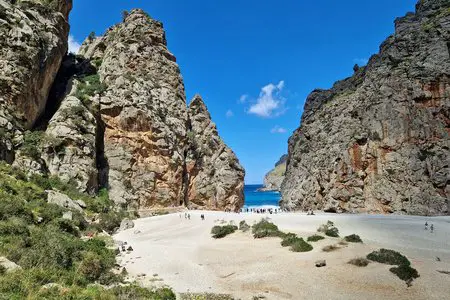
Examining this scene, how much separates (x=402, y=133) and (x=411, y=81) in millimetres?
7939

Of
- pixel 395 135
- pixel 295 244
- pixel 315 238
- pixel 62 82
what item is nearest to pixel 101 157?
pixel 62 82

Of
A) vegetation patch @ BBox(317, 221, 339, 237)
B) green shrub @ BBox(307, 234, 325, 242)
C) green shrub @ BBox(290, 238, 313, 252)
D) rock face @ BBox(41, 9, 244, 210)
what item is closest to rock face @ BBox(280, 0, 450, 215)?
rock face @ BBox(41, 9, 244, 210)

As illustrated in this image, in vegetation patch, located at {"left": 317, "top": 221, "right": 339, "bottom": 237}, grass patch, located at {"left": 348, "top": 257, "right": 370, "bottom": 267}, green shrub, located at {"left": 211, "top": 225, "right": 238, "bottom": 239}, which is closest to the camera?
grass patch, located at {"left": 348, "top": 257, "right": 370, "bottom": 267}

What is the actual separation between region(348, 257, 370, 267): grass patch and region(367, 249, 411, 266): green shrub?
51cm

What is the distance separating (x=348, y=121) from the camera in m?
52.6

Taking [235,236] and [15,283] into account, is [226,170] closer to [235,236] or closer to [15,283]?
[235,236]

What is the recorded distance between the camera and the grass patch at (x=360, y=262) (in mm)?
16625

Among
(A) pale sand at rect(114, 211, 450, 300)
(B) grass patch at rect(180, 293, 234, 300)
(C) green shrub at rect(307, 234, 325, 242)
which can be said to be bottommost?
(B) grass patch at rect(180, 293, 234, 300)

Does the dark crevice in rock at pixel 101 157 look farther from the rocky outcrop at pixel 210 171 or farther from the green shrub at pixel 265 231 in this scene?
the green shrub at pixel 265 231

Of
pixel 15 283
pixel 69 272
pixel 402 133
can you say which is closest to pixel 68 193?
pixel 69 272

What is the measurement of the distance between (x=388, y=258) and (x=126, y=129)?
128 feet

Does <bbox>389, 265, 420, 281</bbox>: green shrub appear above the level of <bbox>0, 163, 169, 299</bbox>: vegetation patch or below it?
below

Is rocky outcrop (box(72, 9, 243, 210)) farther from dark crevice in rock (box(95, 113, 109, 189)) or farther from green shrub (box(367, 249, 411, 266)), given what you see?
green shrub (box(367, 249, 411, 266))

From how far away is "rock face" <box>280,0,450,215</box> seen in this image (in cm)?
4094
